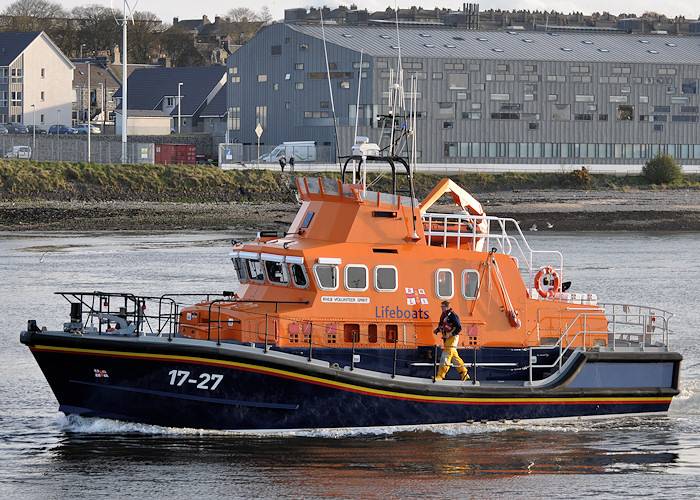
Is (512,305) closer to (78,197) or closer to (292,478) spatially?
(292,478)

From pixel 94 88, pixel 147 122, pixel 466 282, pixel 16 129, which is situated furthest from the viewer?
pixel 94 88

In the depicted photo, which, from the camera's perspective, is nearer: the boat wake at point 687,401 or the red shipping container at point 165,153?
the boat wake at point 687,401

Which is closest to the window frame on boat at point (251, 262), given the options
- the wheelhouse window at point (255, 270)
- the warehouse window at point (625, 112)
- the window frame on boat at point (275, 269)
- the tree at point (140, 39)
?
the wheelhouse window at point (255, 270)

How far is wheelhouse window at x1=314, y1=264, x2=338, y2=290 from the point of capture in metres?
14.9

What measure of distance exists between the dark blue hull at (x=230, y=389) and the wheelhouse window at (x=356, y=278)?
1107mm

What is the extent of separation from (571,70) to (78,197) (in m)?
27.5

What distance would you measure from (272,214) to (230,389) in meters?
34.1

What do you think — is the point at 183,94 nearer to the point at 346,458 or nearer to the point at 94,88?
the point at 94,88

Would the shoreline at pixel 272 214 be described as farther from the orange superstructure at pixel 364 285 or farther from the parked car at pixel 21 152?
the orange superstructure at pixel 364 285

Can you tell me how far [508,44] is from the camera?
2432 inches

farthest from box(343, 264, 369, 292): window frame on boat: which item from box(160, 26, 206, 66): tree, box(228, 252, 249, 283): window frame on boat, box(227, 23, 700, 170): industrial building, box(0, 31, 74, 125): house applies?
box(160, 26, 206, 66): tree

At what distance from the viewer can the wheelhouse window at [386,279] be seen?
15164 millimetres

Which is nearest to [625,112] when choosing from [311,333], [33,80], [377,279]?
[33,80]

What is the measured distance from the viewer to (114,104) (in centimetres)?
9800
